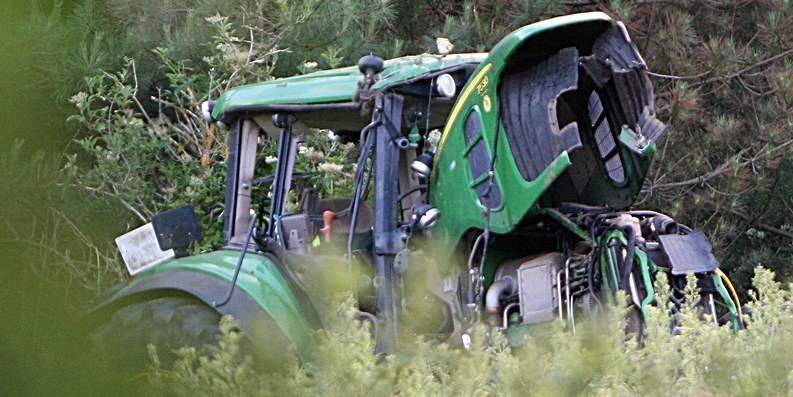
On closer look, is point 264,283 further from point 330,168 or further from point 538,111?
point 330,168

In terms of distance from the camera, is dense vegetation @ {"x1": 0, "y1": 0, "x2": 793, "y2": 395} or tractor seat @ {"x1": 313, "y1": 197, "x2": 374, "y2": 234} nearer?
tractor seat @ {"x1": 313, "y1": 197, "x2": 374, "y2": 234}

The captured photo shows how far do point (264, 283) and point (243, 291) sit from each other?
0.13m

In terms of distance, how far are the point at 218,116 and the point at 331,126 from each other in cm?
64

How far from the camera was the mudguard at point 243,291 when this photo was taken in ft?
17.2

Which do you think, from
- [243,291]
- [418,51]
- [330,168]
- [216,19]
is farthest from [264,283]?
[418,51]

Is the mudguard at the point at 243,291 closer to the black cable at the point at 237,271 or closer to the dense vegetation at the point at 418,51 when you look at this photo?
the black cable at the point at 237,271

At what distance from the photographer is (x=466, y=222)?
5434mm

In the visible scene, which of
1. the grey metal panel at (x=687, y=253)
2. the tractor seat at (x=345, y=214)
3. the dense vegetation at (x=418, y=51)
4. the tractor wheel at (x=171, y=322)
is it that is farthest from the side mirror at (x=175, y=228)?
the grey metal panel at (x=687, y=253)

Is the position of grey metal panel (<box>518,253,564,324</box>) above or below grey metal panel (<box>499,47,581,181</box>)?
below

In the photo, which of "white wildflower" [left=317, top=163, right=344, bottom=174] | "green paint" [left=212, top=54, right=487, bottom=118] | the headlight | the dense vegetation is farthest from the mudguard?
"white wildflower" [left=317, top=163, right=344, bottom=174]

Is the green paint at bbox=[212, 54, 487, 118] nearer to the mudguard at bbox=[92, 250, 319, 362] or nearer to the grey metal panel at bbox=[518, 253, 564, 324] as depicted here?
the mudguard at bbox=[92, 250, 319, 362]

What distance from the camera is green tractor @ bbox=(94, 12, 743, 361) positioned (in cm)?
512

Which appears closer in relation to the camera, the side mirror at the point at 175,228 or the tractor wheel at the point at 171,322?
the tractor wheel at the point at 171,322

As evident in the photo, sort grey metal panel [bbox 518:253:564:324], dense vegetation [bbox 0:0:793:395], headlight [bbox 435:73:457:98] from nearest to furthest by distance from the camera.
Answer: grey metal panel [bbox 518:253:564:324], headlight [bbox 435:73:457:98], dense vegetation [bbox 0:0:793:395]
